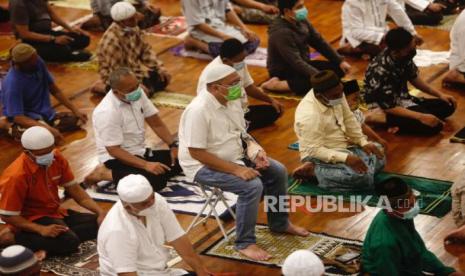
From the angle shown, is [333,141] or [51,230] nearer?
[51,230]

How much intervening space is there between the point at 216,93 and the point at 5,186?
1.37 m

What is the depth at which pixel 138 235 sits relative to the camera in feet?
16.9

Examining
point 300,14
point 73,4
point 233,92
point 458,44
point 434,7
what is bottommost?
point 73,4

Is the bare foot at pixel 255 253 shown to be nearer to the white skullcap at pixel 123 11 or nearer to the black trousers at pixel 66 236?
the black trousers at pixel 66 236

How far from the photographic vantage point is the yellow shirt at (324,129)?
21.8ft

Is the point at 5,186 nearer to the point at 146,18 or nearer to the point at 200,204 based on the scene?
the point at 200,204

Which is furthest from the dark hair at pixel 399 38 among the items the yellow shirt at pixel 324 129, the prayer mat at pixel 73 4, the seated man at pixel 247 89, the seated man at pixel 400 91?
the prayer mat at pixel 73 4

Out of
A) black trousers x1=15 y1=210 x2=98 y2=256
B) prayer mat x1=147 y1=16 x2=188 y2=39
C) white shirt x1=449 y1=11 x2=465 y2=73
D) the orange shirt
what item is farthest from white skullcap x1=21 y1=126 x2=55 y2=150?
prayer mat x1=147 y1=16 x2=188 y2=39

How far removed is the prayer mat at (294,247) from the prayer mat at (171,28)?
479cm

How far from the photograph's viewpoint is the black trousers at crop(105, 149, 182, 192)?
6.92 m

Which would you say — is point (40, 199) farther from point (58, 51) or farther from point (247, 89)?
point (58, 51)

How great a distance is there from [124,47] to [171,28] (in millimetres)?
2618

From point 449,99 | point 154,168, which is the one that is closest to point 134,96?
point 154,168

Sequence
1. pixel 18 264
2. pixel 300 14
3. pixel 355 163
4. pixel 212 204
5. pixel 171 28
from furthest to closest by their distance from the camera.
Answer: pixel 171 28, pixel 300 14, pixel 355 163, pixel 212 204, pixel 18 264
